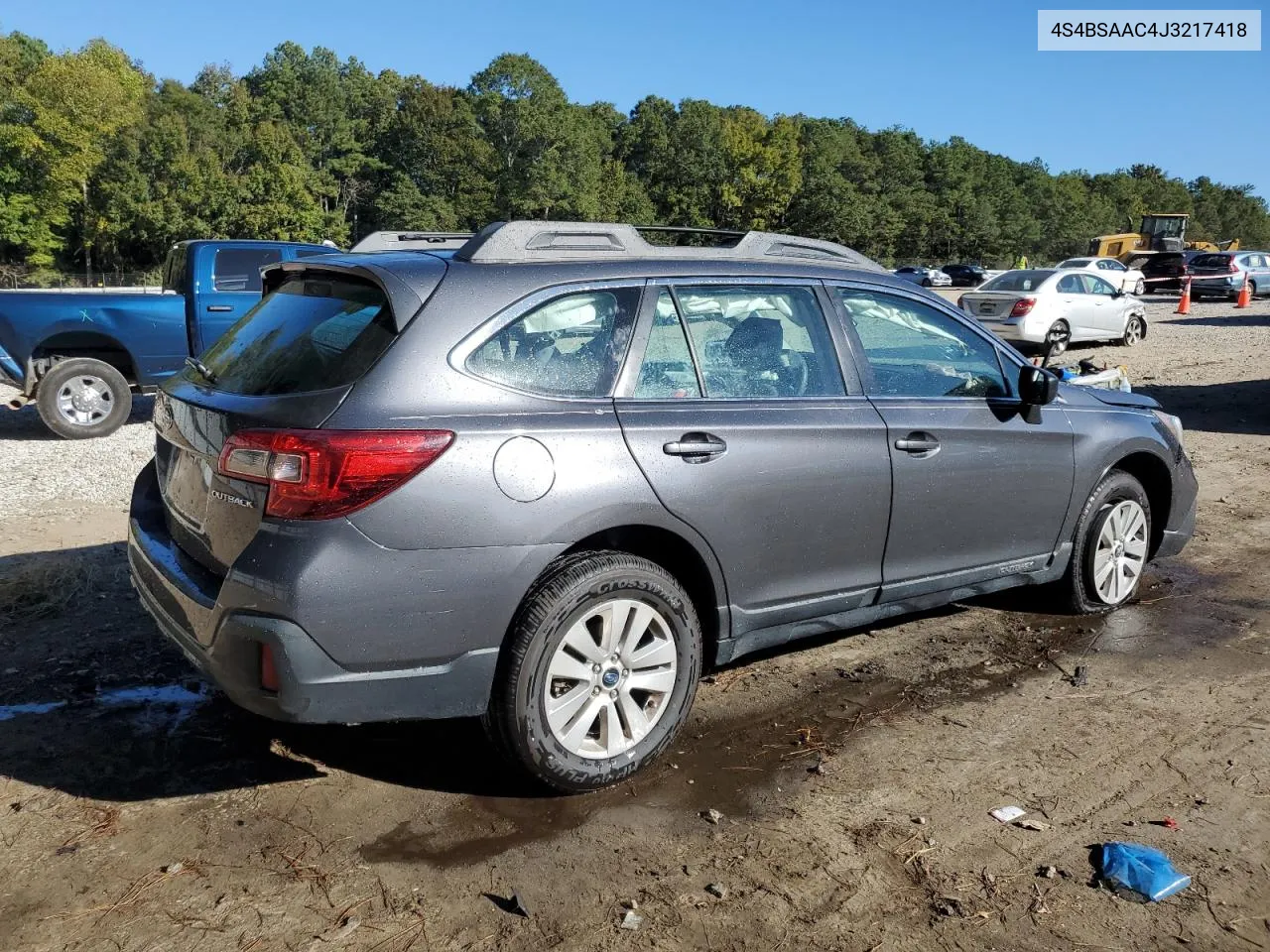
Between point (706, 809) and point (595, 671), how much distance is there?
1.88 feet

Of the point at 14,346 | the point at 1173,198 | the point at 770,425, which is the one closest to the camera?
the point at 770,425

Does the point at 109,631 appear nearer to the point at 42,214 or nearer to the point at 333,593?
the point at 333,593

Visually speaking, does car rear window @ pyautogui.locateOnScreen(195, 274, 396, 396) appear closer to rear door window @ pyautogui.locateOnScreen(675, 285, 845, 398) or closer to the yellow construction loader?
rear door window @ pyautogui.locateOnScreen(675, 285, 845, 398)

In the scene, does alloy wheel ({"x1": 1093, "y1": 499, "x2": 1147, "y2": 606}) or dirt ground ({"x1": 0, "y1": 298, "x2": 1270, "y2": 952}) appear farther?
Answer: alloy wheel ({"x1": 1093, "y1": 499, "x2": 1147, "y2": 606})

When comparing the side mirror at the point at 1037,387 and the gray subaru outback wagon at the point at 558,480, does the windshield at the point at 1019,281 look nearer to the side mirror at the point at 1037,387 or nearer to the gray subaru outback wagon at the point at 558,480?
the side mirror at the point at 1037,387

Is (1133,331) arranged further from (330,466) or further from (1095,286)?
(330,466)

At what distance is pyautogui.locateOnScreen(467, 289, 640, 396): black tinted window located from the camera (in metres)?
3.51

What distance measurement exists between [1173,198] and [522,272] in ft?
536

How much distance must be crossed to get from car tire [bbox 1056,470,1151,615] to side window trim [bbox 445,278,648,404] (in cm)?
271

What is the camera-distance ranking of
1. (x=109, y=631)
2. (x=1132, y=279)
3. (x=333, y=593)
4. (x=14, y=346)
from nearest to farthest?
(x=333, y=593) → (x=109, y=631) → (x=14, y=346) → (x=1132, y=279)

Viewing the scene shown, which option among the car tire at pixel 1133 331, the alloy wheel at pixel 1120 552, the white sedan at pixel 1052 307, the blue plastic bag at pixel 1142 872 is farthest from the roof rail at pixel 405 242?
the car tire at pixel 1133 331

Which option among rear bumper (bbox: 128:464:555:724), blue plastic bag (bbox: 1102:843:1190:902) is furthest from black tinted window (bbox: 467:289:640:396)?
blue plastic bag (bbox: 1102:843:1190:902)

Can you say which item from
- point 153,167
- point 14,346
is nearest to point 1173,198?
point 153,167

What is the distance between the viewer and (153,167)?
75.2m
